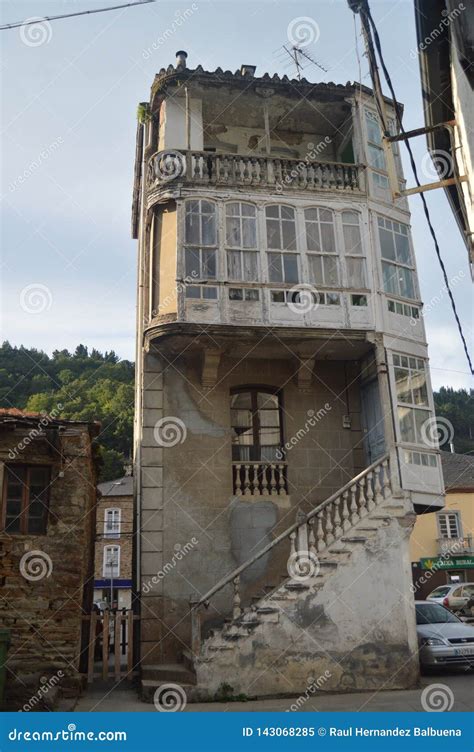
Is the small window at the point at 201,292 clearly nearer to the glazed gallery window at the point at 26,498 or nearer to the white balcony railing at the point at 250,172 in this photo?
the white balcony railing at the point at 250,172

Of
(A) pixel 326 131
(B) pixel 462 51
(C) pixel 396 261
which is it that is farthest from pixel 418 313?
(B) pixel 462 51

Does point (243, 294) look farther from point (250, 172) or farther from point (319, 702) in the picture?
point (319, 702)

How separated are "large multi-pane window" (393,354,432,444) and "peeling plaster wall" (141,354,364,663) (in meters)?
1.44

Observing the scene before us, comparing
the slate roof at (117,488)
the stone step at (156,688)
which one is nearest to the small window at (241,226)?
the stone step at (156,688)

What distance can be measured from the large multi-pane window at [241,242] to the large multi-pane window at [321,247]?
1.38 meters

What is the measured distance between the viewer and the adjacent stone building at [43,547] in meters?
12.7

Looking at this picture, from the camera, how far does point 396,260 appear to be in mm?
17000

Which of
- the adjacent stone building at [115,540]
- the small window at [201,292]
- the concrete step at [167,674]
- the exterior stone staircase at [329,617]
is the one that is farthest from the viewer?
the adjacent stone building at [115,540]

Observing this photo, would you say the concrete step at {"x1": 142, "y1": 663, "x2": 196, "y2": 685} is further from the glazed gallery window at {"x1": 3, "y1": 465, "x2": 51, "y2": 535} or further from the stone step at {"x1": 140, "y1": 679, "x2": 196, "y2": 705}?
the glazed gallery window at {"x1": 3, "y1": 465, "x2": 51, "y2": 535}

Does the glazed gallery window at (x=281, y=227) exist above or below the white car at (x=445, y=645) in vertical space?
above

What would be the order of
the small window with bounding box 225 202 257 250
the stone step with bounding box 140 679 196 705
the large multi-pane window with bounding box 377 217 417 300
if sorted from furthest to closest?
1. the large multi-pane window with bounding box 377 217 417 300
2. the small window with bounding box 225 202 257 250
3. the stone step with bounding box 140 679 196 705

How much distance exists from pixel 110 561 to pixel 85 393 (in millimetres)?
21573

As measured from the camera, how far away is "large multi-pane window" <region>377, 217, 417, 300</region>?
16.7 m

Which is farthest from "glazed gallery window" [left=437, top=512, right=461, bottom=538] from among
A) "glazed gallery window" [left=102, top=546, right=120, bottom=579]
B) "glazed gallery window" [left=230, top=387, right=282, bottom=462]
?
"glazed gallery window" [left=230, top=387, right=282, bottom=462]
